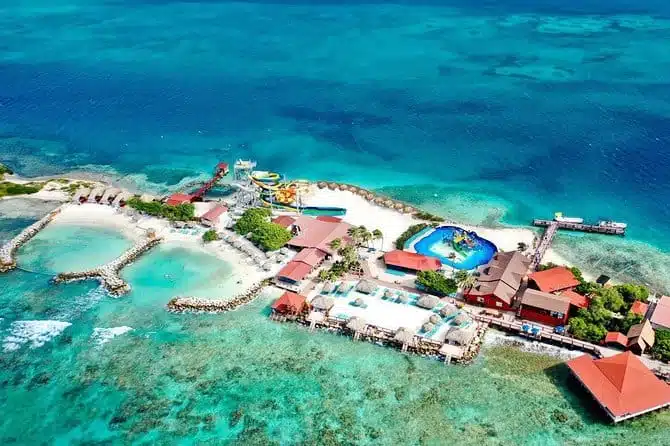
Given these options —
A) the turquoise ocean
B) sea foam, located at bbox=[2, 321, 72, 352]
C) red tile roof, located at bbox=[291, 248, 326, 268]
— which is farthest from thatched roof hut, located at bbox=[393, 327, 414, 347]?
sea foam, located at bbox=[2, 321, 72, 352]

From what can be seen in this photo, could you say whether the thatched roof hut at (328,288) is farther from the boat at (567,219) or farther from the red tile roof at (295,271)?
the boat at (567,219)

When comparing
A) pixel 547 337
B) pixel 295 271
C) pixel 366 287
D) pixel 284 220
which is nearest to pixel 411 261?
pixel 366 287

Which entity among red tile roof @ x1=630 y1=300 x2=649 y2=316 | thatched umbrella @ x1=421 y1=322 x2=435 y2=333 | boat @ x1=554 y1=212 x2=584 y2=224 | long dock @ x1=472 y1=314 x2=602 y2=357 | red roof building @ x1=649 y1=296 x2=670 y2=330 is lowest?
long dock @ x1=472 y1=314 x2=602 y2=357

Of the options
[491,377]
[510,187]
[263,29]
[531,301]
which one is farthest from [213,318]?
[263,29]

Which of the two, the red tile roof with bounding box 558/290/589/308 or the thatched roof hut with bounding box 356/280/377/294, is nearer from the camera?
the red tile roof with bounding box 558/290/589/308

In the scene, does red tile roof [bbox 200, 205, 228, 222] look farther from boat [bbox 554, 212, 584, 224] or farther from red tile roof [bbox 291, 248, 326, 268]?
boat [bbox 554, 212, 584, 224]

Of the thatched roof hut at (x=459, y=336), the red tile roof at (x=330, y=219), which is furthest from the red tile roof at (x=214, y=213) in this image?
the thatched roof hut at (x=459, y=336)

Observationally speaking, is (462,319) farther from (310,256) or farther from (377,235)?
(310,256)
